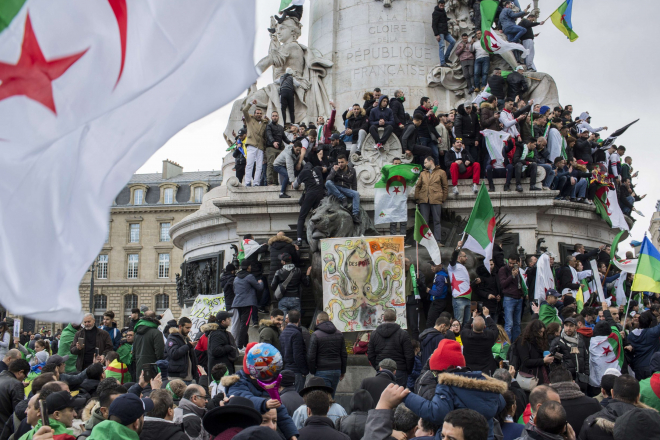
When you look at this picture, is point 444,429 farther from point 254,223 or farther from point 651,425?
point 254,223

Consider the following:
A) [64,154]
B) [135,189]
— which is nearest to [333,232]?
[64,154]

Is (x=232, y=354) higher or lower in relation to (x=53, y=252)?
lower

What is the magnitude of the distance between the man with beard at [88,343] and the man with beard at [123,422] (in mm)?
7015

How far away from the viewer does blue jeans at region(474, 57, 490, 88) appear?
2048cm

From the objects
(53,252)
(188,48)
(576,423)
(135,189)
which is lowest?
(576,423)

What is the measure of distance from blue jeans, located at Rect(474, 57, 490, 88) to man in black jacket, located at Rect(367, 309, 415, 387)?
12.2 metres

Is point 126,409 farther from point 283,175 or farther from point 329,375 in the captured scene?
point 283,175

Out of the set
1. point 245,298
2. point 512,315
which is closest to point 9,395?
point 245,298

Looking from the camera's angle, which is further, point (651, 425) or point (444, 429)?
point (651, 425)

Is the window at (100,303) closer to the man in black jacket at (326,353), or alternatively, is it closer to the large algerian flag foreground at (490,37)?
the large algerian flag foreground at (490,37)

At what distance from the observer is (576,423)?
20.7 ft

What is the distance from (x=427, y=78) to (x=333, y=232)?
8.18 m

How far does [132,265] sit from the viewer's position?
216 ft

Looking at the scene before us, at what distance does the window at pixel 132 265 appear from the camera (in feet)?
216
